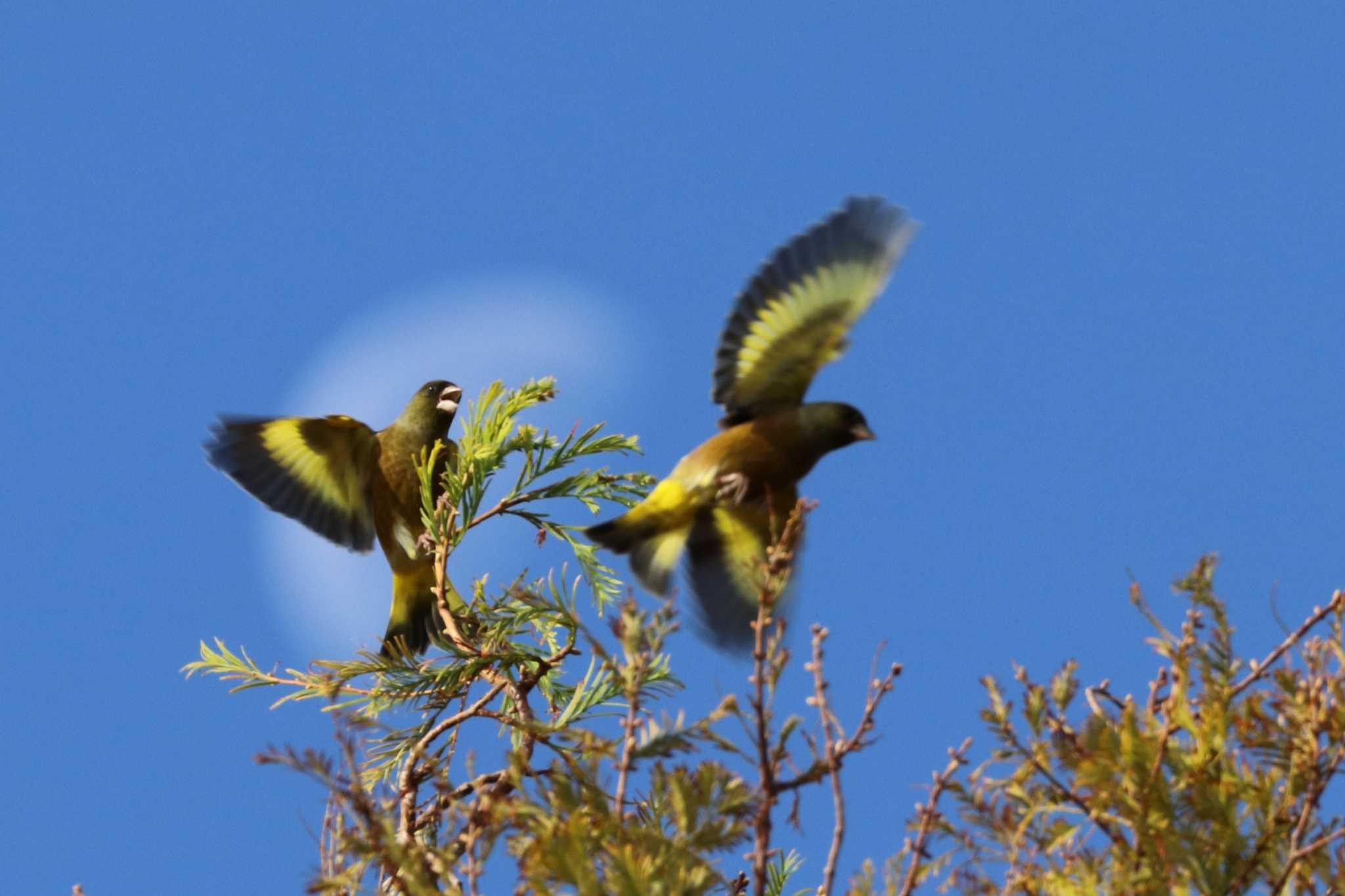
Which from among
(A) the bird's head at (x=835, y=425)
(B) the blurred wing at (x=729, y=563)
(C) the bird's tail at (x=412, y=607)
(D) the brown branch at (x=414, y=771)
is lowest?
(D) the brown branch at (x=414, y=771)

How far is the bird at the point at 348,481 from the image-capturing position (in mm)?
5410

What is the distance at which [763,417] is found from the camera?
14.4 feet

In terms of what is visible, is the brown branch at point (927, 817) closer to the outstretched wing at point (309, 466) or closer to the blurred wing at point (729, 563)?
the blurred wing at point (729, 563)

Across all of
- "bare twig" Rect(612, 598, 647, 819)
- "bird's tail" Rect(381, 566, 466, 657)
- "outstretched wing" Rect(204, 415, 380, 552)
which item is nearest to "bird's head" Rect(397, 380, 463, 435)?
"outstretched wing" Rect(204, 415, 380, 552)

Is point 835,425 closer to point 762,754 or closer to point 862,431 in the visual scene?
point 862,431

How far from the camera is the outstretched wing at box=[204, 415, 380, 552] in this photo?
5.41 metres

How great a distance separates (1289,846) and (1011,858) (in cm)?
A: 49

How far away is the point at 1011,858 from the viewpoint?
9.25 ft

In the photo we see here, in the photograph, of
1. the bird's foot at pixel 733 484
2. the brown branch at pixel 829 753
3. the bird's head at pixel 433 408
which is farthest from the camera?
the bird's head at pixel 433 408

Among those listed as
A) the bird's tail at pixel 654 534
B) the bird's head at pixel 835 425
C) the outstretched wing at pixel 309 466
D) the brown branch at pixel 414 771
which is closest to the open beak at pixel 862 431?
the bird's head at pixel 835 425

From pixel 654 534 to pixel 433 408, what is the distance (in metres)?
1.62

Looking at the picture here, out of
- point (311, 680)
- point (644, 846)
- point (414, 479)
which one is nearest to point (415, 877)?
point (644, 846)

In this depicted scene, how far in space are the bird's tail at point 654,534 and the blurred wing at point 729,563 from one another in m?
0.05

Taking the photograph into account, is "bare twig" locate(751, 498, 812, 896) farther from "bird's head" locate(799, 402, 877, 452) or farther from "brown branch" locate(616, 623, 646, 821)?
"bird's head" locate(799, 402, 877, 452)
